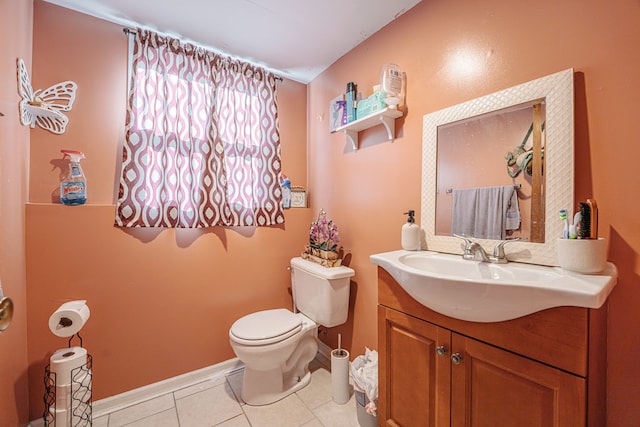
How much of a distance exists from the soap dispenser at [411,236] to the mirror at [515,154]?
0.06 meters

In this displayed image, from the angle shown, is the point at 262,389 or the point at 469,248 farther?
the point at 262,389

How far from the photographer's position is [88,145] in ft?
4.98

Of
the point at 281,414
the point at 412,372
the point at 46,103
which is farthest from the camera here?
the point at 281,414

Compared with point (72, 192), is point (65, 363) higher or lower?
Answer: lower

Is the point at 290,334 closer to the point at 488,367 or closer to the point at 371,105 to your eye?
the point at 488,367

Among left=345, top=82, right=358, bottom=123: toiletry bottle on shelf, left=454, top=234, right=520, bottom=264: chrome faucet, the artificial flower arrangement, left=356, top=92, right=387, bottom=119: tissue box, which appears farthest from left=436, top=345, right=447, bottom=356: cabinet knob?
left=345, top=82, right=358, bottom=123: toiletry bottle on shelf

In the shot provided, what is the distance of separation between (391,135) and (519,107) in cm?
63

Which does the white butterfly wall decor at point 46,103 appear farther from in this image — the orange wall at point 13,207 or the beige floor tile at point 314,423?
the beige floor tile at point 314,423

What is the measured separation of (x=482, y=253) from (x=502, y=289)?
40 centimetres

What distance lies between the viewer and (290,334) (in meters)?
1.58

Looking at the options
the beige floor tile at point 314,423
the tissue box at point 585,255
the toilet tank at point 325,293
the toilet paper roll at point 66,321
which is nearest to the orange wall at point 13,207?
the toilet paper roll at point 66,321

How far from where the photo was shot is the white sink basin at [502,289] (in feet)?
2.25

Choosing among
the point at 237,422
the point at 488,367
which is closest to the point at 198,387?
the point at 237,422

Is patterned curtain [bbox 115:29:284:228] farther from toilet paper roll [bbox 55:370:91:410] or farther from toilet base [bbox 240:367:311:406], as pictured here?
toilet base [bbox 240:367:311:406]
